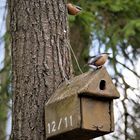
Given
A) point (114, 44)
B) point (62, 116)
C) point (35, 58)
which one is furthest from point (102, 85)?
point (114, 44)

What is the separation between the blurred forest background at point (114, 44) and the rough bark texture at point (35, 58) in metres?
2.15

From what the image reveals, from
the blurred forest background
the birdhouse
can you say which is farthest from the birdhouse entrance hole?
the blurred forest background

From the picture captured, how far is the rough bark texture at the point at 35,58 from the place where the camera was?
311cm

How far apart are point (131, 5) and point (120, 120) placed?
127cm

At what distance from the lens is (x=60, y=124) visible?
2959 millimetres

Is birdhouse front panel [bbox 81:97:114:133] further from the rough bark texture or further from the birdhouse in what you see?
the rough bark texture

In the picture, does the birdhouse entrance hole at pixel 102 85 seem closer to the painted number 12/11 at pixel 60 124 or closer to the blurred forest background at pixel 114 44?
the painted number 12/11 at pixel 60 124

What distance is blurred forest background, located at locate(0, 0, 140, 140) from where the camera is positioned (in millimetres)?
5816

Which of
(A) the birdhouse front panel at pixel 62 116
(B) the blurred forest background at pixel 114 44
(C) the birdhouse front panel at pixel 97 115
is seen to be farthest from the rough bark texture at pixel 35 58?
(B) the blurred forest background at pixel 114 44

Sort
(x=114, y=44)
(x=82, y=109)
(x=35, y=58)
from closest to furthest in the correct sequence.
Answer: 1. (x=82, y=109)
2. (x=35, y=58)
3. (x=114, y=44)

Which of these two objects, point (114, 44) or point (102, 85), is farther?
point (114, 44)

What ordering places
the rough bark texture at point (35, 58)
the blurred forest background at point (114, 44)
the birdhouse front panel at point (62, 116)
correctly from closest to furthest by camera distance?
the birdhouse front panel at point (62, 116) → the rough bark texture at point (35, 58) → the blurred forest background at point (114, 44)

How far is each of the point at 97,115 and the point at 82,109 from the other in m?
0.12

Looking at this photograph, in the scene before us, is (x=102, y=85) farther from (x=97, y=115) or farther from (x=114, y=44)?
(x=114, y=44)
